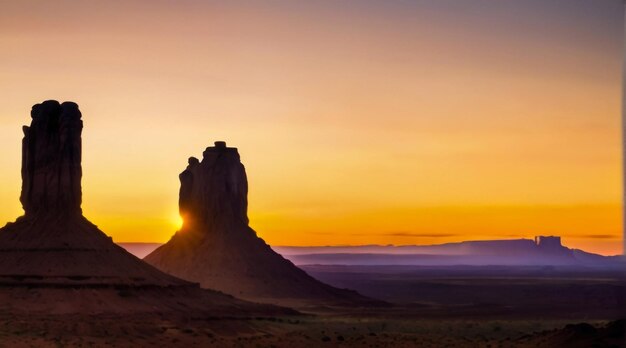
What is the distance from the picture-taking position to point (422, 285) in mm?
182125

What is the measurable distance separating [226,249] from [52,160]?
35.8 metres

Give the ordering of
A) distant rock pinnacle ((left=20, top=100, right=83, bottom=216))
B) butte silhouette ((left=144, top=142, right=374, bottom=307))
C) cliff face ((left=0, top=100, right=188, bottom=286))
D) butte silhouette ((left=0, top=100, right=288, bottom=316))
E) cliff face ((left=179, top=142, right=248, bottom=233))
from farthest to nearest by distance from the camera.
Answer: cliff face ((left=179, top=142, right=248, bottom=233)) → butte silhouette ((left=144, top=142, right=374, bottom=307)) → distant rock pinnacle ((left=20, top=100, right=83, bottom=216)) → cliff face ((left=0, top=100, right=188, bottom=286)) → butte silhouette ((left=0, top=100, right=288, bottom=316))

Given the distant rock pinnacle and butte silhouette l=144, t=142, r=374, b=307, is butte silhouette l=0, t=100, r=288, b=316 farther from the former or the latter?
butte silhouette l=144, t=142, r=374, b=307

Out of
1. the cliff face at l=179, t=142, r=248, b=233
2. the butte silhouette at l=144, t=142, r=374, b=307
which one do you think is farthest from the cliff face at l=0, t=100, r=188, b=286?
the cliff face at l=179, t=142, r=248, b=233

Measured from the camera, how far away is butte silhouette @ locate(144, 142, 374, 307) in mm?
112438

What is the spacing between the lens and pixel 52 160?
274ft

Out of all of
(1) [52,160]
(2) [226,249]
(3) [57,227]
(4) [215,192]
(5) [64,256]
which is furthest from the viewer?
(4) [215,192]

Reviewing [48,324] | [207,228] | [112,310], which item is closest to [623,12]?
[48,324]

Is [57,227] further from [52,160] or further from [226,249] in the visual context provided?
[226,249]

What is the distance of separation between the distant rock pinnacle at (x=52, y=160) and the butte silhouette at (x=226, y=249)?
1116 inches

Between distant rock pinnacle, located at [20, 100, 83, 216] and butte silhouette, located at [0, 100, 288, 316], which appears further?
distant rock pinnacle, located at [20, 100, 83, 216]

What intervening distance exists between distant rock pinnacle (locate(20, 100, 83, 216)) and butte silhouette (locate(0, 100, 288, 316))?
6 centimetres

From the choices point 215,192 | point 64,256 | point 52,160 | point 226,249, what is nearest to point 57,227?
point 64,256

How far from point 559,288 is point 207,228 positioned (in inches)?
2536
